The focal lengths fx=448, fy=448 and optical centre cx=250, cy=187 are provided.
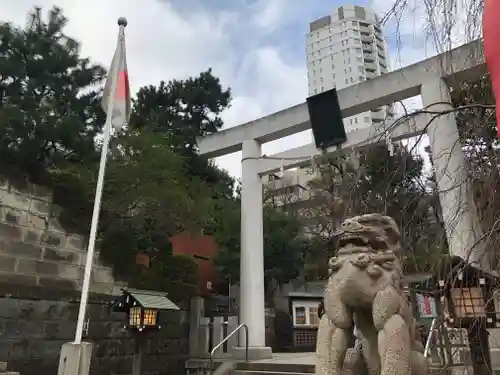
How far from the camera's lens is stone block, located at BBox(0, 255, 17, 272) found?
5.98 metres

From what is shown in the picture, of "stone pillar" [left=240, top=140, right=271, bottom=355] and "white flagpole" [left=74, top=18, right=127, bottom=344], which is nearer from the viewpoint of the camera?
"white flagpole" [left=74, top=18, right=127, bottom=344]

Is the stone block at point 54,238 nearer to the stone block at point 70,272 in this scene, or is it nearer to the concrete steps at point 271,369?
the stone block at point 70,272

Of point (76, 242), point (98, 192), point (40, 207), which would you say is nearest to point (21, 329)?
point (76, 242)

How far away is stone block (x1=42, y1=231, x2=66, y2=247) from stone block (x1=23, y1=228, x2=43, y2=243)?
0.25 ft

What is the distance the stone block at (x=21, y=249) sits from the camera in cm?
605

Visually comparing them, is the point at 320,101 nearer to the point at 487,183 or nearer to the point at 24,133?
the point at 24,133

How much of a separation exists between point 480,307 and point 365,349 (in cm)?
206

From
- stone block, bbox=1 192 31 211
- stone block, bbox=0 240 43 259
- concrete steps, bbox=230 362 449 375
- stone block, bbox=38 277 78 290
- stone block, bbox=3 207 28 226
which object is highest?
stone block, bbox=1 192 31 211

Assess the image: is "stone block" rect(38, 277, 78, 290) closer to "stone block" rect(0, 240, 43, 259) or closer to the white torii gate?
"stone block" rect(0, 240, 43, 259)

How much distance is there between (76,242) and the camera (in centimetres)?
699

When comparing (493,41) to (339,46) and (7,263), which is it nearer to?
(339,46)

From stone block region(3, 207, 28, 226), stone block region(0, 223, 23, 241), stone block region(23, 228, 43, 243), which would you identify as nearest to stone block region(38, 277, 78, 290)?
stone block region(23, 228, 43, 243)

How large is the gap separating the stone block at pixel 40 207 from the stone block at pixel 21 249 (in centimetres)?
50

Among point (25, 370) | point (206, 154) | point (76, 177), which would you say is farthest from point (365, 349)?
point (206, 154)
